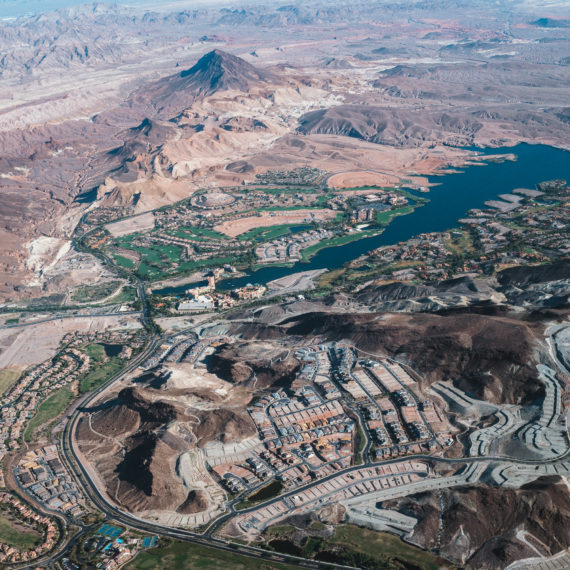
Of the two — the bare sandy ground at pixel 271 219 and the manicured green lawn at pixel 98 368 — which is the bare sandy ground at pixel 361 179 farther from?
the manicured green lawn at pixel 98 368

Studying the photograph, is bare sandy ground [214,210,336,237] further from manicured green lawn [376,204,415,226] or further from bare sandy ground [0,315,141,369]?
bare sandy ground [0,315,141,369]

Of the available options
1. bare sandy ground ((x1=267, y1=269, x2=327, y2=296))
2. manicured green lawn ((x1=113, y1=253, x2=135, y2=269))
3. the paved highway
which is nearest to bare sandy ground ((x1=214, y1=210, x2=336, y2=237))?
manicured green lawn ((x1=113, y1=253, x2=135, y2=269))

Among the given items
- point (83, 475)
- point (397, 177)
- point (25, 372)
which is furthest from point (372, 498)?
point (397, 177)

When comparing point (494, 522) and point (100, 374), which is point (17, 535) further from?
point (494, 522)

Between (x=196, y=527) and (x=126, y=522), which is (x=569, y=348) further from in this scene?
(x=126, y=522)

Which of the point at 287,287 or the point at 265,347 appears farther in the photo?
the point at 287,287

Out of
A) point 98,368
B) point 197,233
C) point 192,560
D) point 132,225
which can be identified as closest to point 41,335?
point 98,368

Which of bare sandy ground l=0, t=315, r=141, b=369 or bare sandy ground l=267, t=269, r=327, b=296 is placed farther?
bare sandy ground l=267, t=269, r=327, b=296

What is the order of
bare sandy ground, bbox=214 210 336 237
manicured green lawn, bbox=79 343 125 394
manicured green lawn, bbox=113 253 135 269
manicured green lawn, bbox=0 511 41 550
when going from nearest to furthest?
manicured green lawn, bbox=0 511 41 550
manicured green lawn, bbox=79 343 125 394
manicured green lawn, bbox=113 253 135 269
bare sandy ground, bbox=214 210 336 237
